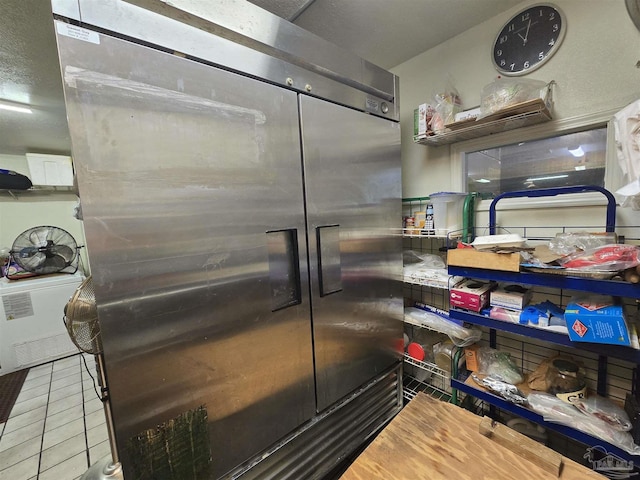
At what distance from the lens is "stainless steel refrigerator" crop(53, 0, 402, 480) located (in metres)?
0.72

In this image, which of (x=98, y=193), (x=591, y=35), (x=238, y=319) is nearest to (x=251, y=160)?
(x=98, y=193)

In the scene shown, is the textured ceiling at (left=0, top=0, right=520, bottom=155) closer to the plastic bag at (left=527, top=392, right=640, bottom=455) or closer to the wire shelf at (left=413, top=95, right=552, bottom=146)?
the wire shelf at (left=413, top=95, right=552, bottom=146)

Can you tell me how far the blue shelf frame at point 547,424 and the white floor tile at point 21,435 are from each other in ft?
9.70

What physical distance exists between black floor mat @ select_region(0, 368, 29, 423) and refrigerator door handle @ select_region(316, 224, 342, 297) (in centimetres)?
291

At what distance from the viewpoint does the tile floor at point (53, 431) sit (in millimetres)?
1601

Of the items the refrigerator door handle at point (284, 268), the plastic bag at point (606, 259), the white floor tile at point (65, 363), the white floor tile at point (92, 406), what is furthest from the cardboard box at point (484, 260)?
the white floor tile at point (65, 363)

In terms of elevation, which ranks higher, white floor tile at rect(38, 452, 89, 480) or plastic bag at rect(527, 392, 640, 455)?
plastic bag at rect(527, 392, 640, 455)

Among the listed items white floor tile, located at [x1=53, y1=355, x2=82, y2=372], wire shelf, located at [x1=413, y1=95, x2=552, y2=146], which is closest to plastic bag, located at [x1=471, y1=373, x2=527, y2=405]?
wire shelf, located at [x1=413, y1=95, x2=552, y2=146]

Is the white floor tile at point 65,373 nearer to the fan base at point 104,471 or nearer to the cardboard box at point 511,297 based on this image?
the fan base at point 104,471

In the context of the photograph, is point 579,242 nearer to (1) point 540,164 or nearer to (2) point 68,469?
(1) point 540,164

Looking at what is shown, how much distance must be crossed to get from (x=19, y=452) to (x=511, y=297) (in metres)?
3.22

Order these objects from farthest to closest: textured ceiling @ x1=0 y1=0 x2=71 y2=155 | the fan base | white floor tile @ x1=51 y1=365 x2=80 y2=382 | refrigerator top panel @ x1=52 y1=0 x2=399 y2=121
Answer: white floor tile @ x1=51 y1=365 x2=80 y2=382 < the fan base < textured ceiling @ x1=0 y1=0 x2=71 y2=155 < refrigerator top panel @ x1=52 y1=0 x2=399 y2=121

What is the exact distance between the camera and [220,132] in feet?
2.94

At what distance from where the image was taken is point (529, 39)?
4.44 ft
